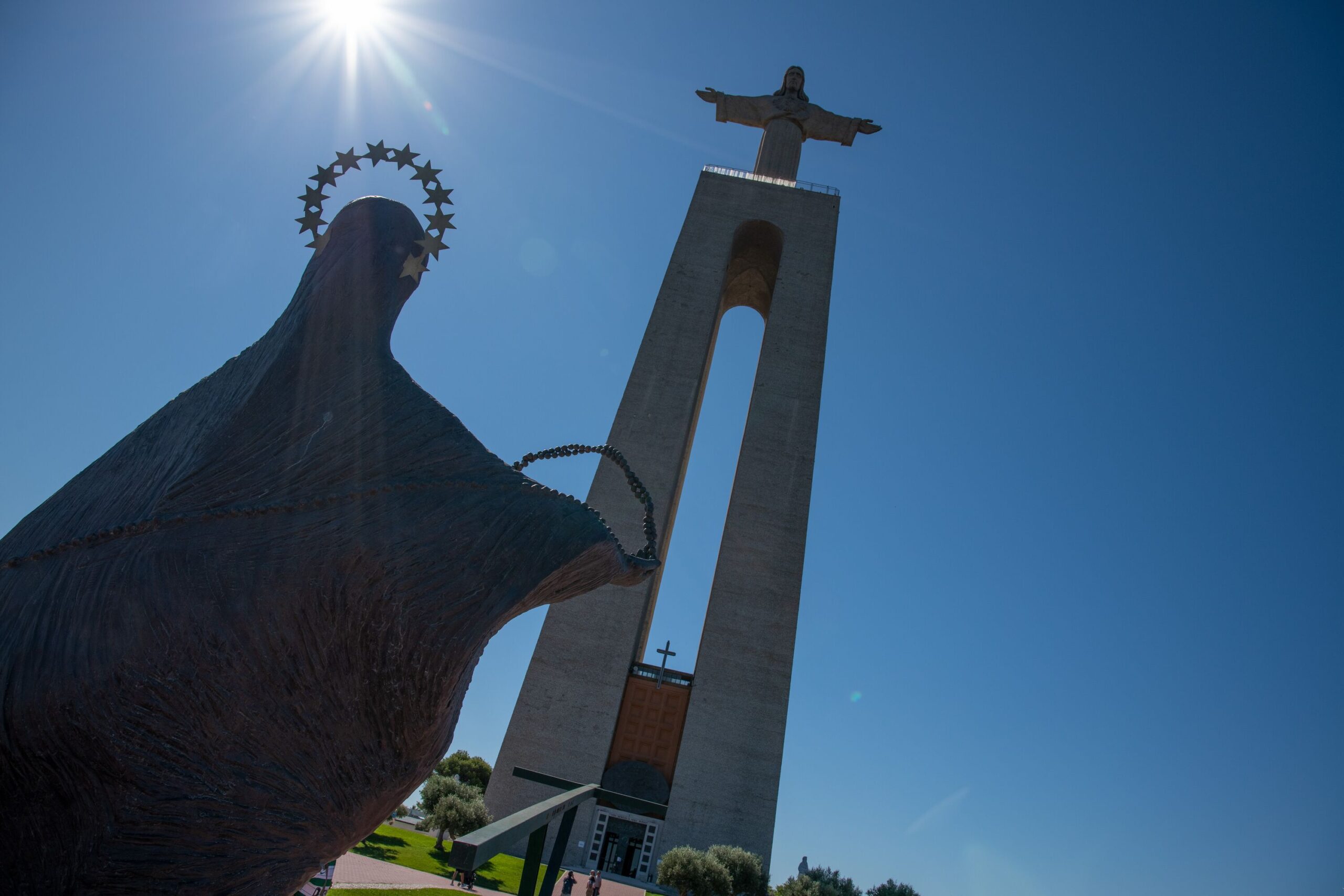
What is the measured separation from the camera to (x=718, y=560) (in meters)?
16.8

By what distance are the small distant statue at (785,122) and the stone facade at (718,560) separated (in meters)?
2.72

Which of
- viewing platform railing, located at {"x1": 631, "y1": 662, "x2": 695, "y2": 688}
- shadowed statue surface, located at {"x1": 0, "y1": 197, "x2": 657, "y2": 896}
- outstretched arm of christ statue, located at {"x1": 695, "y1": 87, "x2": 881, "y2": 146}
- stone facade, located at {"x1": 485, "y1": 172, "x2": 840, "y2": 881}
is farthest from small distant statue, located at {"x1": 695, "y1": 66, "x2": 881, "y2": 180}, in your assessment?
shadowed statue surface, located at {"x1": 0, "y1": 197, "x2": 657, "y2": 896}

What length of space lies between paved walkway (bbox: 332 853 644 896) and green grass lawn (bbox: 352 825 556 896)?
27 centimetres

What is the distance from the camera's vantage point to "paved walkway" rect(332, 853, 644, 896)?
29.4ft

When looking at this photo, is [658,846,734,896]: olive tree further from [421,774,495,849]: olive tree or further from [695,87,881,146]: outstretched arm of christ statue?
[695,87,881,146]: outstretched arm of christ statue

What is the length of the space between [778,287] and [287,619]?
19.1m

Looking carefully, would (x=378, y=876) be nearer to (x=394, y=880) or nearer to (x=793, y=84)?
(x=394, y=880)

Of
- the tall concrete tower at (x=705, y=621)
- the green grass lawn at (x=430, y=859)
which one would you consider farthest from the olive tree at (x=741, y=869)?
the green grass lawn at (x=430, y=859)

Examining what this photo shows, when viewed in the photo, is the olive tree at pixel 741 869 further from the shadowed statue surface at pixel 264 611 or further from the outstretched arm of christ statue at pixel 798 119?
the outstretched arm of christ statue at pixel 798 119

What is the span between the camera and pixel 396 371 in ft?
8.81

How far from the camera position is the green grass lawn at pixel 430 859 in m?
12.2

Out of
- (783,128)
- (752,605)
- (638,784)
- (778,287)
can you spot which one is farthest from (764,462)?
(783,128)

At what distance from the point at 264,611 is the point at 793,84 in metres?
27.5

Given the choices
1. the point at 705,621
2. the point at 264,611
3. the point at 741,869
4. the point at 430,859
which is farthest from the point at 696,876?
the point at 264,611
